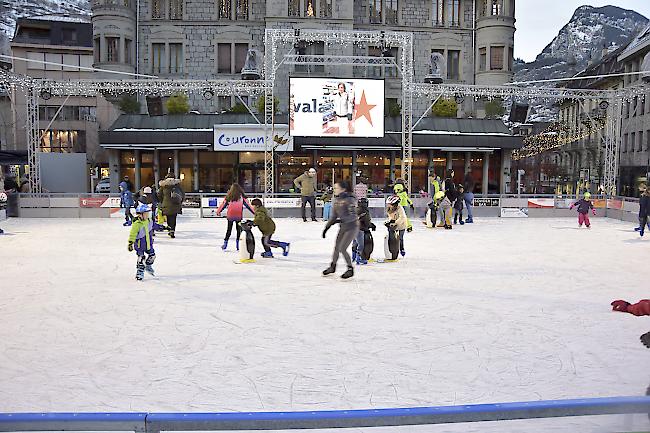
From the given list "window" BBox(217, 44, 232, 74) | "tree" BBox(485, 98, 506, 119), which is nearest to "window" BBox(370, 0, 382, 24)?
"tree" BBox(485, 98, 506, 119)

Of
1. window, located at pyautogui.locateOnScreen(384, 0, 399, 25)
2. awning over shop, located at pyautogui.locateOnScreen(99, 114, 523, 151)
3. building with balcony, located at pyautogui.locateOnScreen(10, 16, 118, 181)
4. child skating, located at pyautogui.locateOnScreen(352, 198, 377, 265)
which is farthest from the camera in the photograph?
building with balcony, located at pyautogui.locateOnScreen(10, 16, 118, 181)

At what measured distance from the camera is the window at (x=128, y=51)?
3459cm

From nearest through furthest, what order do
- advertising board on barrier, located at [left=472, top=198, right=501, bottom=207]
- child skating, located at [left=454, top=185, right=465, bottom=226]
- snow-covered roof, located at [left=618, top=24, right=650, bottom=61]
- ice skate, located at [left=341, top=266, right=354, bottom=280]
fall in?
ice skate, located at [left=341, top=266, right=354, bottom=280] < child skating, located at [left=454, top=185, right=465, bottom=226] < advertising board on barrier, located at [left=472, top=198, right=501, bottom=207] < snow-covered roof, located at [left=618, top=24, right=650, bottom=61]

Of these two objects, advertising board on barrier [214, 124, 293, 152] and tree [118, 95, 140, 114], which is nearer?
advertising board on barrier [214, 124, 293, 152]

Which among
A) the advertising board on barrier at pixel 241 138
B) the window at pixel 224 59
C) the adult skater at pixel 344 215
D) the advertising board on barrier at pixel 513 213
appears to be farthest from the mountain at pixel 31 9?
the adult skater at pixel 344 215

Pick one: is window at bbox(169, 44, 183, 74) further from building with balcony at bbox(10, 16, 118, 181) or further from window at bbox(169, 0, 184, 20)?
building with balcony at bbox(10, 16, 118, 181)

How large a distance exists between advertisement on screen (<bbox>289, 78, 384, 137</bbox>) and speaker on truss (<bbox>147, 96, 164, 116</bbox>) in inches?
396

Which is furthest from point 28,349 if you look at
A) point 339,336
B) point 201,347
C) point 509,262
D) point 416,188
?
point 416,188

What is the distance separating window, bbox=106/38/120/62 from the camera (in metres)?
34.3

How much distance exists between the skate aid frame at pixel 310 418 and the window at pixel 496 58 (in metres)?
35.8

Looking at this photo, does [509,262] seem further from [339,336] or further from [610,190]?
[610,190]

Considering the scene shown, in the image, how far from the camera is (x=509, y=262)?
1240 cm

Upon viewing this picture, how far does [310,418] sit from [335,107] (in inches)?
882

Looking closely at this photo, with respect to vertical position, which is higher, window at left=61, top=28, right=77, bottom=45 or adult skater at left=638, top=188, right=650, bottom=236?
window at left=61, top=28, right=77, bottom=45
